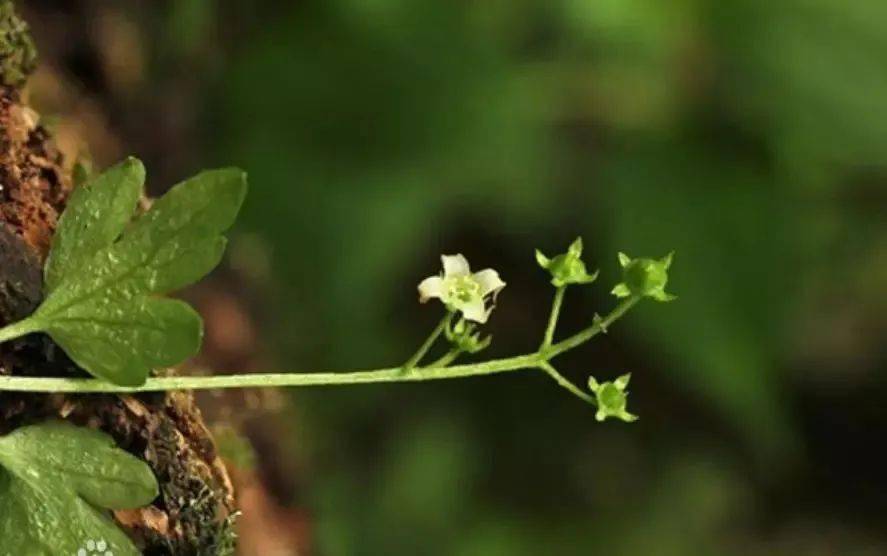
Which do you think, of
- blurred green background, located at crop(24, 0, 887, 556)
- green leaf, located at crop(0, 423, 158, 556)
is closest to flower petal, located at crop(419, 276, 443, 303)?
green leaf, located at crop(0, 423, 158, 556)

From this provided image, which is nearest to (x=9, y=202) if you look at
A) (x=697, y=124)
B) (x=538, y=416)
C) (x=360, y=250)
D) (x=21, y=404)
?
(x=21, y=404)

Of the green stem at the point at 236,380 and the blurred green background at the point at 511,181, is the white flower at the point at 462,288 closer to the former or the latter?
the green stem at the point at 236,380

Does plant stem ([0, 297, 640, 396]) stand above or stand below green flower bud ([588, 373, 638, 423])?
above

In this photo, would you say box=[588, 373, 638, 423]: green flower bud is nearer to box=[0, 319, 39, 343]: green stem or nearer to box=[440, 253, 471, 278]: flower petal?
box=[440, 253, 471, 278]: flower petal

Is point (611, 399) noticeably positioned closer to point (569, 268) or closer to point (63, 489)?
point (569, 268)


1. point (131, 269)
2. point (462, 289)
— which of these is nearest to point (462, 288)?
point (462, 289)

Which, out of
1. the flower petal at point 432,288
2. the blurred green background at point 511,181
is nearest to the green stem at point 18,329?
the flower petal at point 432,288

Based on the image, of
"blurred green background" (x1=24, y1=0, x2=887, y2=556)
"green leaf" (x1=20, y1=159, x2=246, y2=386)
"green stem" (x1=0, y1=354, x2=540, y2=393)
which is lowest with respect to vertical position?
"blurred green background" (x1=24, y1=0, x2=887, y2=556)
